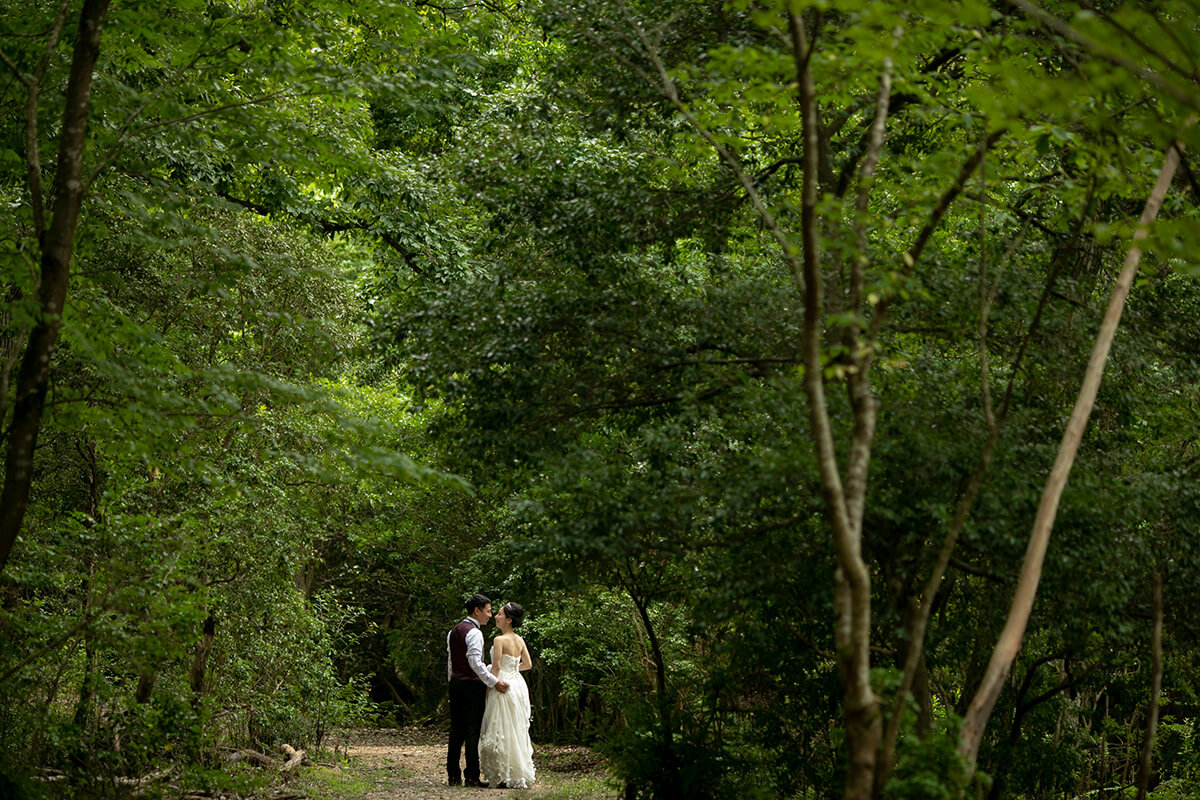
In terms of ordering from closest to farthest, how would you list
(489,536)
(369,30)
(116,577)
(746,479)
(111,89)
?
(746,479) → (111,89) → (116,577) → (369,30) → (489,536)

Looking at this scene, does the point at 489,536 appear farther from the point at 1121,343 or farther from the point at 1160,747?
the point at 1121,343

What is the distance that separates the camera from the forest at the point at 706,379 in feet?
18.3

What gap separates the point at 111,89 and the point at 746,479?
452 centimetres

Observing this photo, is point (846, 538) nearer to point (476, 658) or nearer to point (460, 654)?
point (476, 658)

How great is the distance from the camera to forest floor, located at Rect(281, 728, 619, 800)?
995 centimetres

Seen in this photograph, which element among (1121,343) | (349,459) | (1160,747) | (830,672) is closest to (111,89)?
(349,459)

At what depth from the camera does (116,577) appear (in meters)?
7.27

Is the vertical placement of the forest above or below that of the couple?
above

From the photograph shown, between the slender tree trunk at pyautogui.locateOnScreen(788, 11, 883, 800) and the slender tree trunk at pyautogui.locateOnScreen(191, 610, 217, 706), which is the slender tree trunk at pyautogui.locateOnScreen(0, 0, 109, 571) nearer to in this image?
the slender tree trunk at pyautogui.locateOnScreen(788, 11, 883, 800)

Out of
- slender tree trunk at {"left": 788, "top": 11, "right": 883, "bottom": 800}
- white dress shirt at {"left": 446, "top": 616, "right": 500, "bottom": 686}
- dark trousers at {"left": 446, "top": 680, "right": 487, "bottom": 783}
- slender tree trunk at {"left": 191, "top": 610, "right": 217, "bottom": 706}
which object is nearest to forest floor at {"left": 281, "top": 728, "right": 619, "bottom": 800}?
dark trousers at {"left": 446, "top": 680, "right": 487, "bottom": 783}

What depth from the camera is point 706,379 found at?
306 inches

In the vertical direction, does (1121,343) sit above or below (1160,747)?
above

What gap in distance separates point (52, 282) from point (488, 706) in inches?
254

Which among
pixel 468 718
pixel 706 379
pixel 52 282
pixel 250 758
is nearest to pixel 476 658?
pixel 468 718
